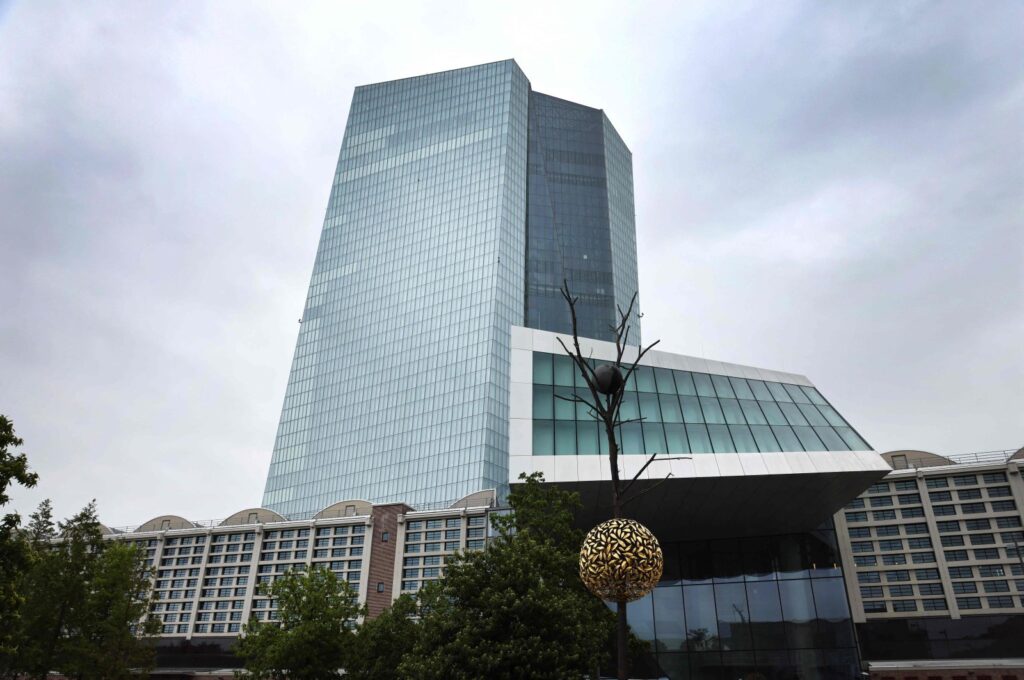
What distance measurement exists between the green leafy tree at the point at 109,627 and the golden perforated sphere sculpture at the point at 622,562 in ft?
101

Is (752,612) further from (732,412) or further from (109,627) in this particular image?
(109,627)

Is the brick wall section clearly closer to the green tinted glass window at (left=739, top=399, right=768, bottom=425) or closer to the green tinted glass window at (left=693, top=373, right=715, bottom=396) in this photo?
the green tinted glass window at (left=693, top=373, right=715, bottom=396)

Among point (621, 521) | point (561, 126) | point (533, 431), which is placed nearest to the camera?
point (621, 521)

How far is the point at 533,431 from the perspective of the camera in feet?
89.3

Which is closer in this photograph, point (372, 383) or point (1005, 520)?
point (1005, 520)

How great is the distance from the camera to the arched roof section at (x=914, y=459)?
45250 millimetres

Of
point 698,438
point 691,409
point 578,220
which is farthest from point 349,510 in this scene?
point 578,220

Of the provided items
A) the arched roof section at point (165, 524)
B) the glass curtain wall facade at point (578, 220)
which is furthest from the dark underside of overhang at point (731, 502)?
the glass curtain wall facade at point (578, 220)

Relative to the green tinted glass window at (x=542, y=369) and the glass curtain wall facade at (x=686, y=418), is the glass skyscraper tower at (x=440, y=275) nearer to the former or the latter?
the glass curtain wall facade at (x=686, y=418)

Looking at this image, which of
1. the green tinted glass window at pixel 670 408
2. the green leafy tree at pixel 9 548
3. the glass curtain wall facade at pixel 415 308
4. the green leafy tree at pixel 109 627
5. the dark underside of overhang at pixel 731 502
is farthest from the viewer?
the glass curtain wall facade at pixel 415 308

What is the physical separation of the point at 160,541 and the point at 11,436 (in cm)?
4139

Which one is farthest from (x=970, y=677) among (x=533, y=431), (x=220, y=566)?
(x=220, y=566)

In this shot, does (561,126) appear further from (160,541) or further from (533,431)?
(533,431)

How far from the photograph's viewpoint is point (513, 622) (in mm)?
18594
